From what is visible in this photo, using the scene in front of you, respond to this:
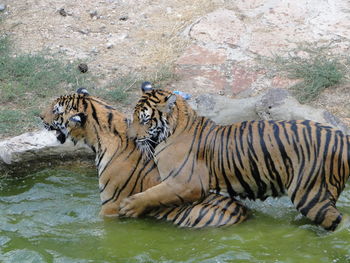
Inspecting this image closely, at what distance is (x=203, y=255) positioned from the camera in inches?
204

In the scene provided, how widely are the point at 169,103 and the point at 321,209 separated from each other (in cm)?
152

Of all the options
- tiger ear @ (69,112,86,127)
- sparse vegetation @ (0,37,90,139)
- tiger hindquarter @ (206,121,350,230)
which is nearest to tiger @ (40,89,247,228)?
tiger ear @ (69,112,86,127)

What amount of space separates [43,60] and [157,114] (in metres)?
3.65

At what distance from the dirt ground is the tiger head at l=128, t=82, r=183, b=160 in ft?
9.99

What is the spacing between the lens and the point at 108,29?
31.7ft

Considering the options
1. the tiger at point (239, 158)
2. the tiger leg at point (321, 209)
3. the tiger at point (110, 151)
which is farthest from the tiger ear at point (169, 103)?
the tiger leg at point (321, 209)

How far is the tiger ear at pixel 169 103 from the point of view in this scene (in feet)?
18.3

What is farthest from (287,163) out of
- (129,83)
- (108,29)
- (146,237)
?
(108,29)

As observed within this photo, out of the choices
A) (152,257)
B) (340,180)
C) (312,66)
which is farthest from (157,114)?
(312,66)

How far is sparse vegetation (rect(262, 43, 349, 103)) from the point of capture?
26.6ft

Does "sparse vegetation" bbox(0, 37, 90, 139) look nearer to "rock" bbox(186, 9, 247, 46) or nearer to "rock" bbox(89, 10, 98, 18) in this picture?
"rock" bbox(89, 10, 98, 18)

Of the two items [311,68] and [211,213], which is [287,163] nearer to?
[211,213]

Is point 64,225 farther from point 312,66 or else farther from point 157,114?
point 312,66

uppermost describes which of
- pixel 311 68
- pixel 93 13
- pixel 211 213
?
pixel 93 13
